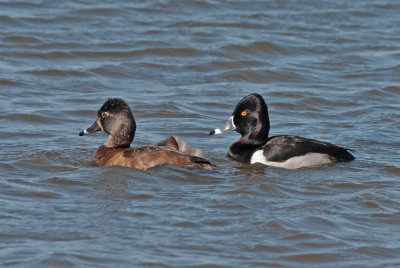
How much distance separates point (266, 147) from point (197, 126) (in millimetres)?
1748

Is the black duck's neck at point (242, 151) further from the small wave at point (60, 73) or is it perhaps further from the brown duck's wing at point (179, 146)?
the small wave at point (60, 73)

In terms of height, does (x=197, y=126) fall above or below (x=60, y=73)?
below

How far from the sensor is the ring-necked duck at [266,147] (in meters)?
8.89

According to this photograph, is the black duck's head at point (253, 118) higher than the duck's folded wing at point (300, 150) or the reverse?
higher

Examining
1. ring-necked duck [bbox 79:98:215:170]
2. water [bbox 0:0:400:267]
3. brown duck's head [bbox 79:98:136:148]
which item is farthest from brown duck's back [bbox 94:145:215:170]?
brown duck's head [bbox 79:98:136:148]

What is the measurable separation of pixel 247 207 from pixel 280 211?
11.8 inches

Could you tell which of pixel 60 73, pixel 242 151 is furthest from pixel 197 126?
pixel 60 73

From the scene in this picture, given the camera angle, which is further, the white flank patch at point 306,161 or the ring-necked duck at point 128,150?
the white flank patch at point 306,161

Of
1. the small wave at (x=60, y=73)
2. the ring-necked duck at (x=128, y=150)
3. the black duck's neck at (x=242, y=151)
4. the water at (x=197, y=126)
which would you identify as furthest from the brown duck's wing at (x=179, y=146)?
the small wave at (x=60, y=73)

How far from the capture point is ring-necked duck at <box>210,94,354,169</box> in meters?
8.89

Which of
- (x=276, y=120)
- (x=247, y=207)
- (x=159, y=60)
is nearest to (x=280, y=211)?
(x=247, y=207)

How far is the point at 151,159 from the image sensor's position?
811 cm

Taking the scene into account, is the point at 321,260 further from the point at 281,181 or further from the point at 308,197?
the point at 281,181

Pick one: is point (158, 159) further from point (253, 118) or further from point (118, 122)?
point (253, 118)
